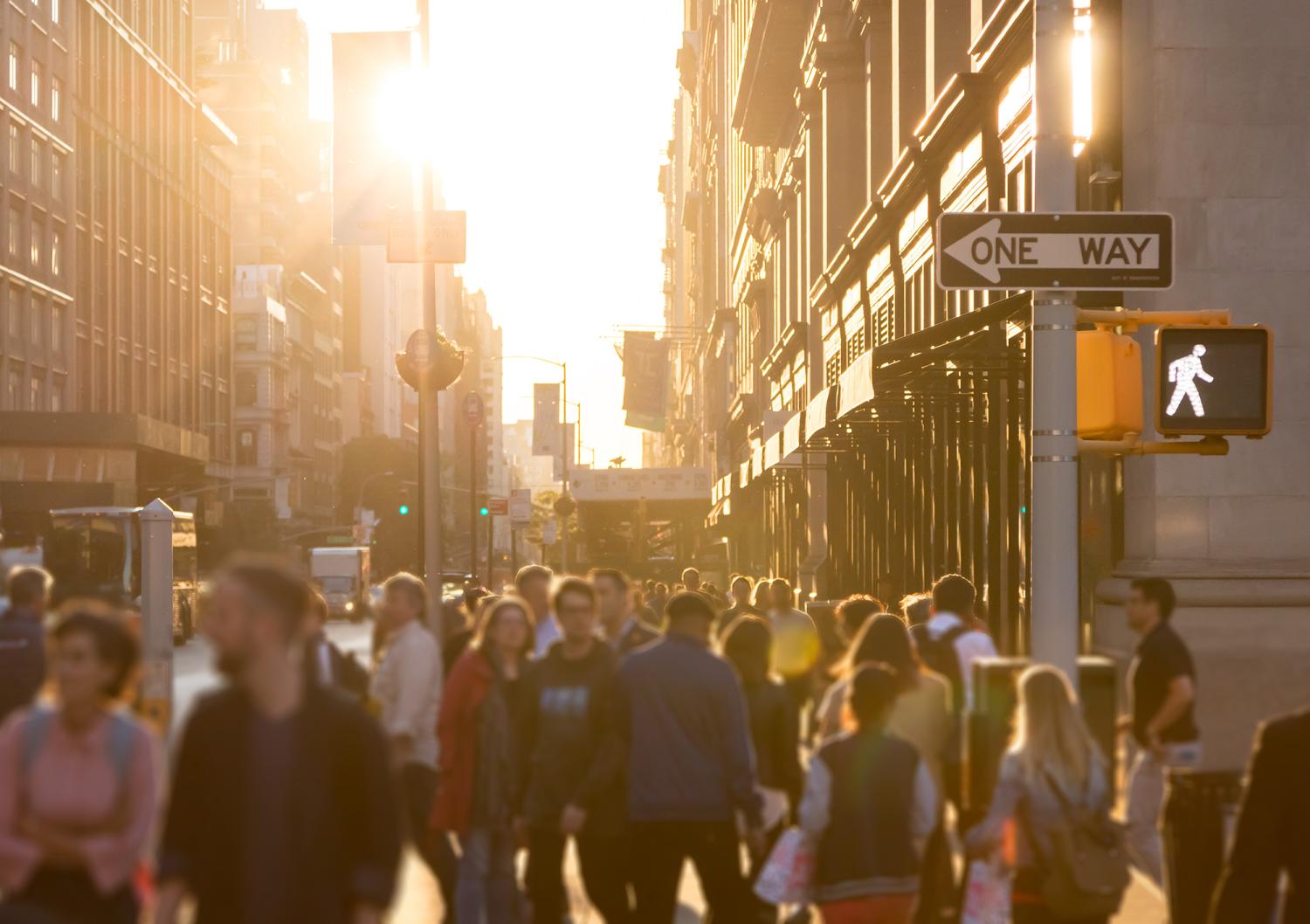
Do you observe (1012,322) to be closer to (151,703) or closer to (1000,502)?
(1000,502)

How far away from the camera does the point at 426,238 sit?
811 inches

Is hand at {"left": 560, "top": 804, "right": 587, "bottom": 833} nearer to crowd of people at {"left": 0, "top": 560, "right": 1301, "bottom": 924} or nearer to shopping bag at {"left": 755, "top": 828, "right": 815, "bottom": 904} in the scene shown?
crowd of people at {"left": 0, "top": 560, "right": 1301, "bottom": 924}

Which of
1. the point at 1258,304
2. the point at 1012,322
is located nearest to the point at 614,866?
the point at 1258,304

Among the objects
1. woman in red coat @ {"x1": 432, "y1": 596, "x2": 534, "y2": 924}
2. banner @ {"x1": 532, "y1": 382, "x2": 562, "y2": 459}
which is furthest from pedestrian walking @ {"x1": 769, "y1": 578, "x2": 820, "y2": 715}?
banner @ {"x1": 532, "y1": 382, "x2": 562, "y2": 459}

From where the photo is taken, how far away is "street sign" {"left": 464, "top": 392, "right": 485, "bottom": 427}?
45.5 meters

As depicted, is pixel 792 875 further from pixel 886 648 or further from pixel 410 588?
pixel 410 588

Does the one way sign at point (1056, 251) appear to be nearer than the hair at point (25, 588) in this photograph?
Yes

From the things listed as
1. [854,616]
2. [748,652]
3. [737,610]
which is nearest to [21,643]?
[748,652]

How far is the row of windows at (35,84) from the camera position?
82062mm

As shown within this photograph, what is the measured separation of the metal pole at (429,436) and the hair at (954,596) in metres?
6.11

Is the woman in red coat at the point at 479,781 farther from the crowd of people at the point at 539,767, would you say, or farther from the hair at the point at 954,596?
the hair at the point at 954,596

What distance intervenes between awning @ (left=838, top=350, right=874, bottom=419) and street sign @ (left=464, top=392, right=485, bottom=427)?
67.0 ft

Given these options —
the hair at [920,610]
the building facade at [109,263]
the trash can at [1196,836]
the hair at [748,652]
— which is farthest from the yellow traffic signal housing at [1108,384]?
the building facade at [109,263]

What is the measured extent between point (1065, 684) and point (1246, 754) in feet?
30.6
